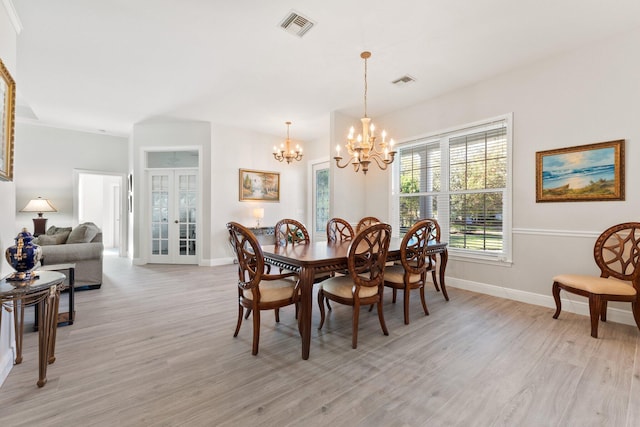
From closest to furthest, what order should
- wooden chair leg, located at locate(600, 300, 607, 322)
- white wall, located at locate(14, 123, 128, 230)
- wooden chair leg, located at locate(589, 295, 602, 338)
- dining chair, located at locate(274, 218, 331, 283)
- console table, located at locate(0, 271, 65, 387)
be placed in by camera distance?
console table, located at locate(0, 271, 65, 387) < wooden chair leg, located at locate(589, 295, 602, 338) < wooden chair leg, located at locate(600, 300, 607, 322) < dining chair, located at locate(274, 218, 331, 283) < white wall, located at locate(14, 123, 128, 230)

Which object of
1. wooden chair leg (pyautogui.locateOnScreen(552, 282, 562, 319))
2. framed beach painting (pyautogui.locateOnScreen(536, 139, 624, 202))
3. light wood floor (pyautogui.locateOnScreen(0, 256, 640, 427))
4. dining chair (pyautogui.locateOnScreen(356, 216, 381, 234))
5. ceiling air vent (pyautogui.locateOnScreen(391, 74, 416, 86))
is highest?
ceiling air vent (pyautogui.locateOnScreen(391, 74, 416, 86))

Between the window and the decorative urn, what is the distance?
4.32m

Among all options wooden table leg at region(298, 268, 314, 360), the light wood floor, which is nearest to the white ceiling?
wooden table leg at region(298, 268, 314, 360)

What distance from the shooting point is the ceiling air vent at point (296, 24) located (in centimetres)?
253

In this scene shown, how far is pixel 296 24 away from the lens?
2.63 meters

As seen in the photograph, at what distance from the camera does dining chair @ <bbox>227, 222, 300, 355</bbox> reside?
2111 millimetres

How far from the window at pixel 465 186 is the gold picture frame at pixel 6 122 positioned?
14.6ft

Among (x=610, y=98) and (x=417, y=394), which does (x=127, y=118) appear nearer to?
(x=417, y=394)

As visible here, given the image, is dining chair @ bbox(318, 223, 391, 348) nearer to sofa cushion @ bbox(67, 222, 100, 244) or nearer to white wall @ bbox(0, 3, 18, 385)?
white wall @ bbox(0, 3, 18, 385)

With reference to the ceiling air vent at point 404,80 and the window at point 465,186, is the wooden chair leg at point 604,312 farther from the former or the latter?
the ceiling air vent at point 404,80

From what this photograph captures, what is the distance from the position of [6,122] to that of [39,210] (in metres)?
4.90

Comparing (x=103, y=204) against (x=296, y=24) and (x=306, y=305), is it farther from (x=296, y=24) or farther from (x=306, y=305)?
(x=306, y=305)

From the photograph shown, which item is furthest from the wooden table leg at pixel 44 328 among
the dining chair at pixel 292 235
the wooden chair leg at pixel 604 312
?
the wooden chair leg at pixel 604 312

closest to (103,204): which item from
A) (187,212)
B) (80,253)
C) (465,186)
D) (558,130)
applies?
(187,212)
